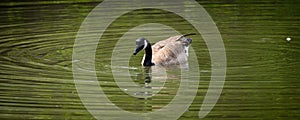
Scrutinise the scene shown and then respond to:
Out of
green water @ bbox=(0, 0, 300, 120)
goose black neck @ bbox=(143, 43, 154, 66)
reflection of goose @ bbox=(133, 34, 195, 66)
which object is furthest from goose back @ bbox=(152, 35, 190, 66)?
green water @ bbox=(0, 0, 300, 120)

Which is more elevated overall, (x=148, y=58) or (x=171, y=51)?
(x=171, y=51)

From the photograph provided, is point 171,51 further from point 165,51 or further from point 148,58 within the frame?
point 148,58

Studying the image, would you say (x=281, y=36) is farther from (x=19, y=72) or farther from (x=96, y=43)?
(x=19, y=72)

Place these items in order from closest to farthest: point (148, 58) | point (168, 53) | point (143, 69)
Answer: point (143, 69), point (148, 58), point (168, 53)

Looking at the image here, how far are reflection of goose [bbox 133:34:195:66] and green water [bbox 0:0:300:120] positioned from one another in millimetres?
307

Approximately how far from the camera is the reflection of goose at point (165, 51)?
47.4 ft

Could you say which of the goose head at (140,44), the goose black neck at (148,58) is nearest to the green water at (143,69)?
Result: the goose black neck at (148,58)

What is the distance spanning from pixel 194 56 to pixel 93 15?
A: 6.25 meters

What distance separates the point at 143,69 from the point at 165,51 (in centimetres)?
111

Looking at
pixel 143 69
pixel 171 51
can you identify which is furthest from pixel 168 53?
pixel 143 69

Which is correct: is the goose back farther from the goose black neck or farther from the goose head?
the goose head

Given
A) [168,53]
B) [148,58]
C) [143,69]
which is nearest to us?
[143,69]

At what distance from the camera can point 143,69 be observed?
553 inches

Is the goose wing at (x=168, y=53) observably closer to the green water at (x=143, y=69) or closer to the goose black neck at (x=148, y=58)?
the goose black neck at (x=148, y=58)
